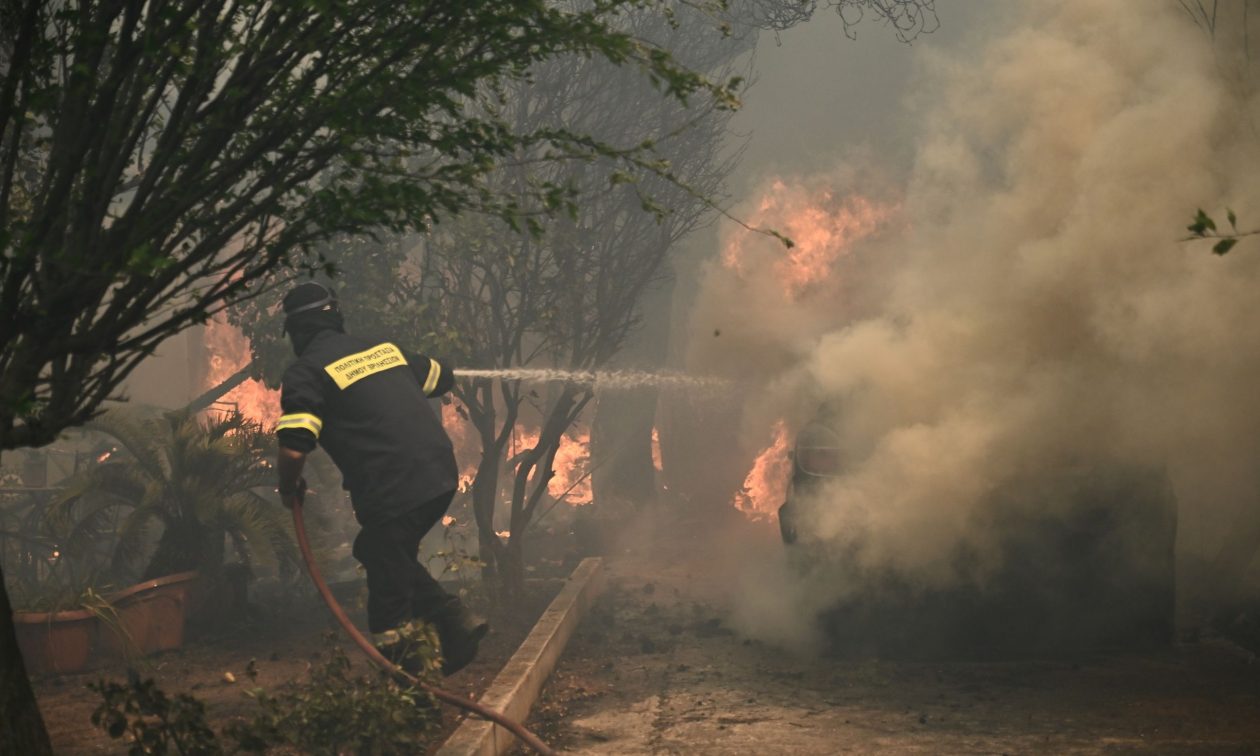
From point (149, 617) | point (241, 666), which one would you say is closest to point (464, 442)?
point (149, 617)

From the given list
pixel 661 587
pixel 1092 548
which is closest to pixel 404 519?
pixel 1092 548

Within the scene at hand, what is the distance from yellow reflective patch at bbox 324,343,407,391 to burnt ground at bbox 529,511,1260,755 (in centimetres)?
201

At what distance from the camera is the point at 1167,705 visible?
19.3 feet

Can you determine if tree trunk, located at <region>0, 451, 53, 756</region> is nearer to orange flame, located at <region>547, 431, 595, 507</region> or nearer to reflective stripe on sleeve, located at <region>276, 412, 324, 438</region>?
reflective stripe on sleeve, located at <region>276, 412, 324, 438</region>

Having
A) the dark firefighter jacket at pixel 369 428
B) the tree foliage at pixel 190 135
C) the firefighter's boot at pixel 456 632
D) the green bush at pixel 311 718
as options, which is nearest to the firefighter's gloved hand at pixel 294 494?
the dark firefighter jacket at pixel 369 428

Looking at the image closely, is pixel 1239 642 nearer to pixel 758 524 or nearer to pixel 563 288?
pixel 563 288

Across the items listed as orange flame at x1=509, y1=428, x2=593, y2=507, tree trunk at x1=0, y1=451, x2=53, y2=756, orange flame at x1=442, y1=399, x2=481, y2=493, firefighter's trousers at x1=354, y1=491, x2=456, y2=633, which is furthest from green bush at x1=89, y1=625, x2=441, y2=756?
orange flame at x1=442, y1=399, x2=481, y2=493

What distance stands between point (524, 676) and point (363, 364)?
1.85 metres

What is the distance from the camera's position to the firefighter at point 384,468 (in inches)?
245

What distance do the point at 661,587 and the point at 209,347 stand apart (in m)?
14.4

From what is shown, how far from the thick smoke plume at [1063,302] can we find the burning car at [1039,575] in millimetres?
98

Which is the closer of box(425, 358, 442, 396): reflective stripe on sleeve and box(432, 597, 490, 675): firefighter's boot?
box(432, 597, 490, 675): firefighter's boot

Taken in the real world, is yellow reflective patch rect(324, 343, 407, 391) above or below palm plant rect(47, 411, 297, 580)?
above

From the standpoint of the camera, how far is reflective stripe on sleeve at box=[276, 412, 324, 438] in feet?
19.7
